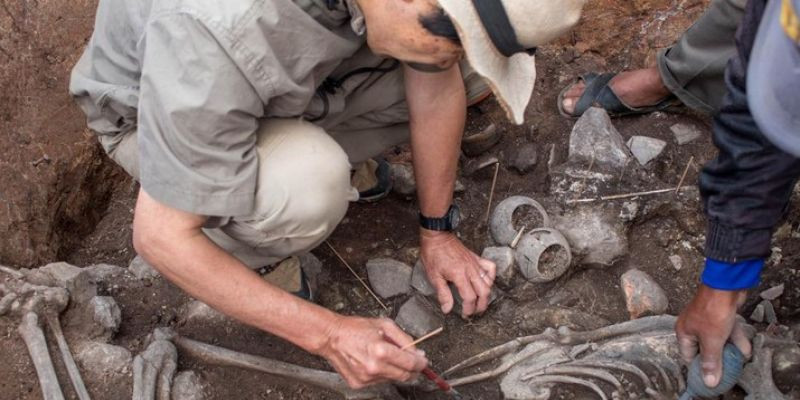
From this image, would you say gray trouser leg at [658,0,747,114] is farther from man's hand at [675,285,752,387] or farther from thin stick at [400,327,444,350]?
thin stick at [400,327,444,350]

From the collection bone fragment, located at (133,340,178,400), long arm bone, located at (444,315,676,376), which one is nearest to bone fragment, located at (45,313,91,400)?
bone fragment, located at (133,340,178,400)

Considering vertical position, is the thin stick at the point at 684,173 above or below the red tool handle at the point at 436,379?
below

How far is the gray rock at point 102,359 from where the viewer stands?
2244 mm

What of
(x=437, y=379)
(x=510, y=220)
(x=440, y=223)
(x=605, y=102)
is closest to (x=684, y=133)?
(x=605, y=102)

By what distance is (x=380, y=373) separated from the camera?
78.0 inches

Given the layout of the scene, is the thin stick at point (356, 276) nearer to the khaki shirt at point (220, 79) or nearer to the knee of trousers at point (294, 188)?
the knee of trousers at point (294, 188)

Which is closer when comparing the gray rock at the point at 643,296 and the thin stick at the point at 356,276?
the gray rock at the point at 643,296

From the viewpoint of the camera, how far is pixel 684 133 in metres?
3.06

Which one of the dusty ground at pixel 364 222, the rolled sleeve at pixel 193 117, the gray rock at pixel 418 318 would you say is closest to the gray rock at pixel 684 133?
the dusty ground at pixel 364 222

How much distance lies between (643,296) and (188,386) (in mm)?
1482

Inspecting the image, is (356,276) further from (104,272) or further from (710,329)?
(710,329)

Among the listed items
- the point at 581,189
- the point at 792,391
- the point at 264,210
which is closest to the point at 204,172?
the point at 264,210

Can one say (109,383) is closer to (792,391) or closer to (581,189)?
(581,189)

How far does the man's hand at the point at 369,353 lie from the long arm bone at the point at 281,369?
0.83 ft
